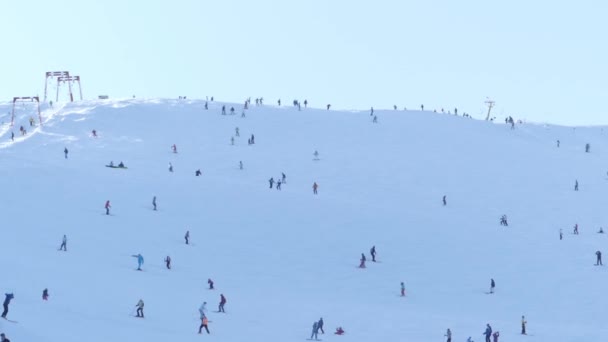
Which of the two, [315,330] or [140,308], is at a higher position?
[140,308]

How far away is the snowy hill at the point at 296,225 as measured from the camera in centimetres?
4684

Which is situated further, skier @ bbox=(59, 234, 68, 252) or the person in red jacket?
skier @ bbox=(59, 234, 68, 252)

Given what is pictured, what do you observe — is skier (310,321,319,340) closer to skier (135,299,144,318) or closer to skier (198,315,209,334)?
skier (198,315,209,334)

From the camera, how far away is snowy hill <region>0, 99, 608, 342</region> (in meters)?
46.8

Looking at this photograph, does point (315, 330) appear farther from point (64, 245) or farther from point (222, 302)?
point (64, 245)

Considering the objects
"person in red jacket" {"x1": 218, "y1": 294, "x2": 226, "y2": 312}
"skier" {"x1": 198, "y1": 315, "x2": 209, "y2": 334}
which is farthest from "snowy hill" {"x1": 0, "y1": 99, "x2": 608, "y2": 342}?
"person in red jacket" {"x1": 218, "y1": 294, "x2": 226, "y2": 312}

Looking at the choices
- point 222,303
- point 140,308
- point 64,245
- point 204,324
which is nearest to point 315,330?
point 204,324

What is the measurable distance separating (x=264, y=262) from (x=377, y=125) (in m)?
34.2

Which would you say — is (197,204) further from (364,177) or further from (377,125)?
(377,125)

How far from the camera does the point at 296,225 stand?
63125 mm

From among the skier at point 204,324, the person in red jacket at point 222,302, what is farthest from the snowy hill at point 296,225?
the person in red jacket at point 222,302

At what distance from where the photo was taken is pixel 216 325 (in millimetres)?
44750

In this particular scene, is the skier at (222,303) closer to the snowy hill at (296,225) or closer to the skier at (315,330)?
the snowy hill at (296,225)

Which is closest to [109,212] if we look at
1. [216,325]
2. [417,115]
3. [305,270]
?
[305,270]
